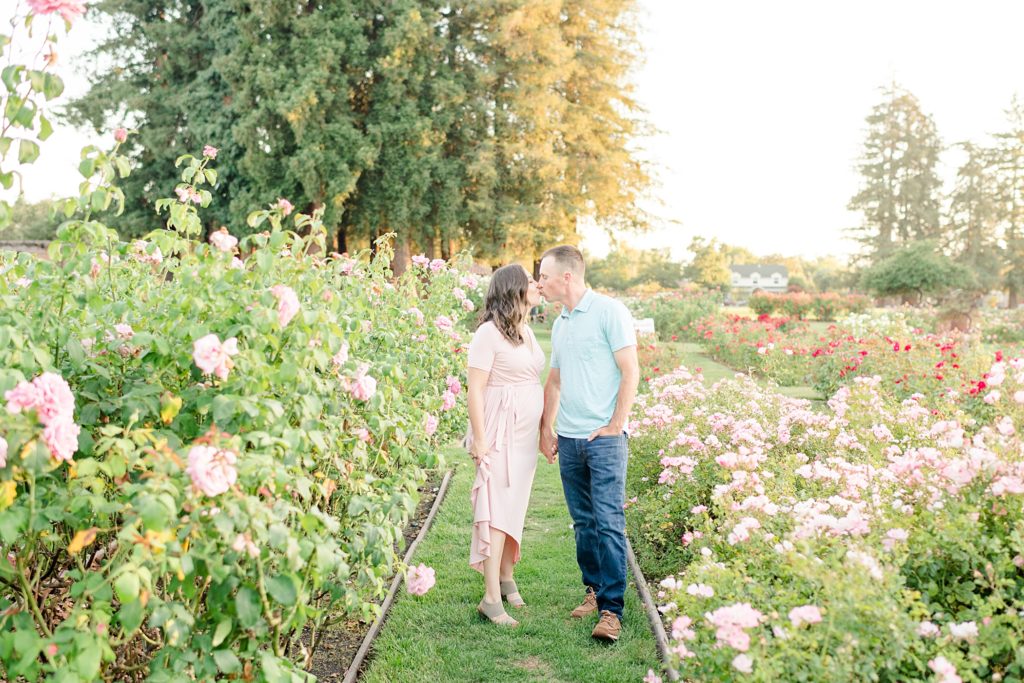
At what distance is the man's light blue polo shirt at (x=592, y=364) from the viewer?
3.88 m

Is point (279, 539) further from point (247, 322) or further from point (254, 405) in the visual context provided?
point (247, 322)

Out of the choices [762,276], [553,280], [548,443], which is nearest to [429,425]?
A: [548,443]

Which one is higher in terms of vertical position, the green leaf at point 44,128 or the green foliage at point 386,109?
the green foliage at point 386,109

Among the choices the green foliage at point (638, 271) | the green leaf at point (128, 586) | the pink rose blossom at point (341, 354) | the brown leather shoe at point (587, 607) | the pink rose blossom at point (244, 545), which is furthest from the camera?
the green foliage at point (638, 271)

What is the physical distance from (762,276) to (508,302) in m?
108

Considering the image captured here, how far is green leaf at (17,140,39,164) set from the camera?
2.30 meters

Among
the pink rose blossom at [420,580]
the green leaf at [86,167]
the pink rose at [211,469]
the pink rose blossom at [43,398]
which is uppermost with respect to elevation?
the green leaf at [86,167]

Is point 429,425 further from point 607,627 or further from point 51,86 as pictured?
point 51,86

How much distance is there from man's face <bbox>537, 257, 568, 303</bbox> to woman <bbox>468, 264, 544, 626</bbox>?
0.14m

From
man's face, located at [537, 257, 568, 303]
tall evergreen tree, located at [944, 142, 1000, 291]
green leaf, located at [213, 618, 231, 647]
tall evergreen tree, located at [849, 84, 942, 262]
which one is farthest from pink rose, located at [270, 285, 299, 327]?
tall evergreen tree, located at [944, 142, 1000, 291]

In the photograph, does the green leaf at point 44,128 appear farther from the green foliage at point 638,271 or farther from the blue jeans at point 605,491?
the green foliage at point 638,271

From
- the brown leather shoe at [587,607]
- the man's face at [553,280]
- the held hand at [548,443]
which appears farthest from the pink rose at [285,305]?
the brown leather shoe at [587,607]

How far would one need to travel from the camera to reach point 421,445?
4.43 meters

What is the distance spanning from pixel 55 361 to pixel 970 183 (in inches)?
2317
